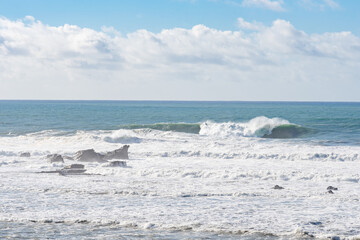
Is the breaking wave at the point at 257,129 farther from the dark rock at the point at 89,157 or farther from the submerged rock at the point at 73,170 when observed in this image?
the submerged rock at the point at 73,170

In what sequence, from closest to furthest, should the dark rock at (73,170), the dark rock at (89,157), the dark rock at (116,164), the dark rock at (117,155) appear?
the dark rock at (73,170), the dark rock at (116,164), the dark rock at (89,157), the dark rock at (117,155)

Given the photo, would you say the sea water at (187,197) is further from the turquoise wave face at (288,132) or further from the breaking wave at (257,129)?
the turquoise wave face at (288,132)

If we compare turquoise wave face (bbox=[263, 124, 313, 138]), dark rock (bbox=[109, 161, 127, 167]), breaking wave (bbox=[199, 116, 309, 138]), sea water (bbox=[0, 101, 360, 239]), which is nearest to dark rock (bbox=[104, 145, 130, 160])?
sea water (bbox=[0, 101, 360, 239])

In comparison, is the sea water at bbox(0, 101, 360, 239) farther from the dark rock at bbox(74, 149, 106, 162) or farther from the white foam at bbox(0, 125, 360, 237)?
the dark rock at bbox(74, 149, 106, 162)

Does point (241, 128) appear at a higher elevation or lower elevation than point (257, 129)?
higher

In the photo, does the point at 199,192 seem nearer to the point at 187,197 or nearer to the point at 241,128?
the point at 187,197

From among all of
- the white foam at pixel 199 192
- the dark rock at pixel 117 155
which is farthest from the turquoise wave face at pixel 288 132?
the dark rock at pixel 117 155

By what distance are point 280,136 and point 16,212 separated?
36918mm

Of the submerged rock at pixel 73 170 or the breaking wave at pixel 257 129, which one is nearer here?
the submerged rock at pixel 73 170

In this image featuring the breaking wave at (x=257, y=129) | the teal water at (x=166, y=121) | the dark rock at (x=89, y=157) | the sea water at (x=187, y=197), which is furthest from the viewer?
the teal water at (x=166, y=121)

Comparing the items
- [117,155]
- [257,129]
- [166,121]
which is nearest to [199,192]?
[117,155]

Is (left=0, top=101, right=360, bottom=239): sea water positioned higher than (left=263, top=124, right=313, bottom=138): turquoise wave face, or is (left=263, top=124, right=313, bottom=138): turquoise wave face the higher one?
(left=0, top=101, right=360, bottom=239): sea water

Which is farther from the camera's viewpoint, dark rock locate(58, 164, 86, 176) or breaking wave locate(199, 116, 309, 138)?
breaking wave locate(199, 116, 309, 138)

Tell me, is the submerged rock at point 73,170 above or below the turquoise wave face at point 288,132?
above
